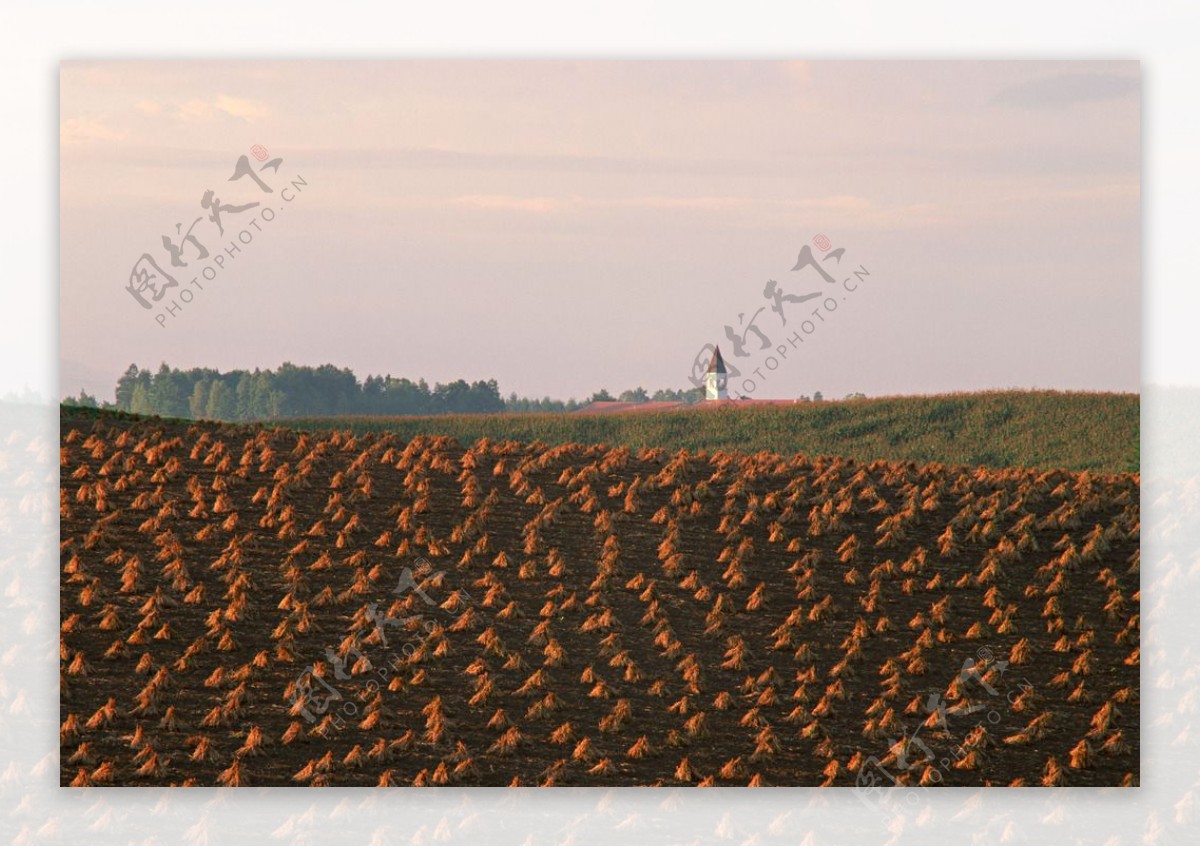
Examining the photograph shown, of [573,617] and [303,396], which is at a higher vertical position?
[303,396]

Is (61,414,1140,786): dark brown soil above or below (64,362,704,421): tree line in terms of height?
below

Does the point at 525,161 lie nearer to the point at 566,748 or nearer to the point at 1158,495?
the point at 566,748

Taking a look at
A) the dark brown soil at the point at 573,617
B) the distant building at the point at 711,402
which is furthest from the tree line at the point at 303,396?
the dark brown soil at the point at 573,617

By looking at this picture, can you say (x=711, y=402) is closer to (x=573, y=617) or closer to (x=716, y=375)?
(x=716, y=375)

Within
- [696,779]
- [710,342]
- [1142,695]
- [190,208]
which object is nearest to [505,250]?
[710,342]

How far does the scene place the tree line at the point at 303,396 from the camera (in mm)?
10617

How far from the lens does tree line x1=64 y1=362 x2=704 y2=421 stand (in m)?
10.6

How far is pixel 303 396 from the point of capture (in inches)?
424

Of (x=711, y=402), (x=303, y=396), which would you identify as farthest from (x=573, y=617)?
(x=303, y=396)

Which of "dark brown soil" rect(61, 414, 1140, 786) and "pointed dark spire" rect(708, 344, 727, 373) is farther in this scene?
"pointed dark spire" rect(708, 344, 727, 373)

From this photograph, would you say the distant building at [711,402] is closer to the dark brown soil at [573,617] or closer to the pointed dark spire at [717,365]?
the pointed dark spire at [717,365]

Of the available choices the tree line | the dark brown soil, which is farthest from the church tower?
the dark brown soil

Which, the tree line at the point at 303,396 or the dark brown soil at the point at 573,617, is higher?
the tree line at the point at 303,396

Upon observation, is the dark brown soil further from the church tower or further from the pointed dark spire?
the pointed dark spire
